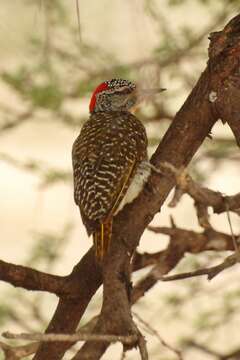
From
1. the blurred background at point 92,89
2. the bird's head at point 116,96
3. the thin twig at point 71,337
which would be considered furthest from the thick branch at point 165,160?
the bird's head at point 116,96

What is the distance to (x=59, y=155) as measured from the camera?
33.6 ft

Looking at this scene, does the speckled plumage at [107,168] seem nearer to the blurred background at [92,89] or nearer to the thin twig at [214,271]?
the blurred background at [92,89]

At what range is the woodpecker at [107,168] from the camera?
148 inches

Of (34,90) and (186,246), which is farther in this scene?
(34,90)

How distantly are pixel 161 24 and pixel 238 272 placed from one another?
327cm

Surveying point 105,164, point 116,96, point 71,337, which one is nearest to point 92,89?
point 116,96

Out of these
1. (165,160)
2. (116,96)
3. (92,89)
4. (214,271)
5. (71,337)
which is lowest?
(71,337)

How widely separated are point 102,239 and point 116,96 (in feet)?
4.72

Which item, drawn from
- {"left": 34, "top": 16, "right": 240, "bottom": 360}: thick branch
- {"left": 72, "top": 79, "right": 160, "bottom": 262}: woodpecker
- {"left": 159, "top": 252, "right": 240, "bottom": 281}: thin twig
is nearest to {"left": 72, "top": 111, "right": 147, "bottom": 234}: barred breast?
{"left": 72, "top": 79, "right": 160, "bottom": 262}: woodpecker

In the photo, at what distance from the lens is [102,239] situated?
3.51 metres

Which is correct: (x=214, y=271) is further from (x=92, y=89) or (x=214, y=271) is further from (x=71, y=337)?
(x=92, y=89)

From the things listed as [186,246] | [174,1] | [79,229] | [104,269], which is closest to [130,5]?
[104,269]

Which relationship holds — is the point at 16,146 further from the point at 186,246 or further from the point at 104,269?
the point at 104,269

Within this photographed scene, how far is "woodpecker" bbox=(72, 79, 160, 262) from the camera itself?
3.75 metres
